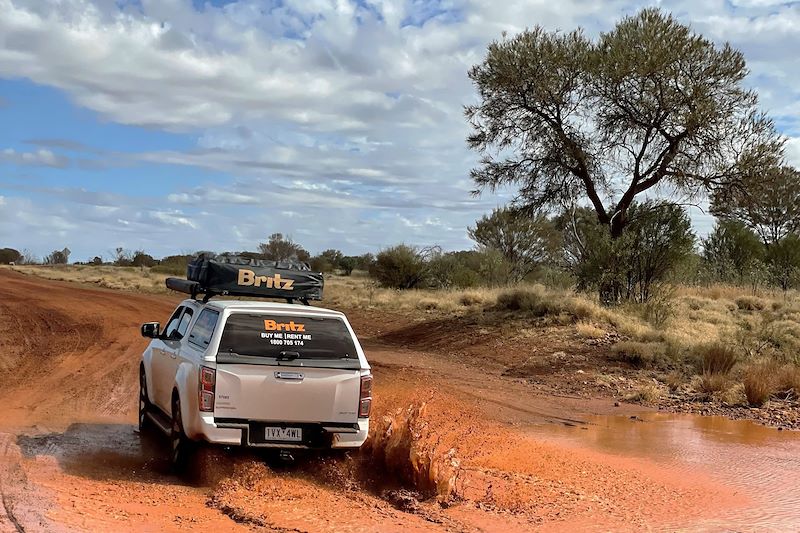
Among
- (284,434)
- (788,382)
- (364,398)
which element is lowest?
(284,434)

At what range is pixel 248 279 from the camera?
10086mm

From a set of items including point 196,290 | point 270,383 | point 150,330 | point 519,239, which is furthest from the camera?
point 519,239

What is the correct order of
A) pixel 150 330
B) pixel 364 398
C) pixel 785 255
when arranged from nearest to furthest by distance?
pixel 364 398
pixel 150 330
pixel 785 255

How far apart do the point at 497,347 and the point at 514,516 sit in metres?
12.4

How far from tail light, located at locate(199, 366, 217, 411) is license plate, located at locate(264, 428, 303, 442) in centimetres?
58

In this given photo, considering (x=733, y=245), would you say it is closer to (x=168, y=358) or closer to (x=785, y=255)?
(x=785, y=255)

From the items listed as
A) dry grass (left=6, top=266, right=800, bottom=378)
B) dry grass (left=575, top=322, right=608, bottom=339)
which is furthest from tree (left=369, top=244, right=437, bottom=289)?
dry grass (left=575, top=322, right=608, bottom=339)

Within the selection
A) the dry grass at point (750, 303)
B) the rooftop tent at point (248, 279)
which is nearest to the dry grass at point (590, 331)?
the dry grass at point (750, 303)

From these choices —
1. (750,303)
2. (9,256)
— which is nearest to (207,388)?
(750,303)

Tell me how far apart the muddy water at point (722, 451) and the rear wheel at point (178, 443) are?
457 centimetres

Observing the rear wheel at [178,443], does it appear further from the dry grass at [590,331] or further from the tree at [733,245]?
the tree at [733,245]

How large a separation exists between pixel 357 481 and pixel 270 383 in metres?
1.28

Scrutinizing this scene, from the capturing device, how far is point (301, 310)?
8445 millimetres

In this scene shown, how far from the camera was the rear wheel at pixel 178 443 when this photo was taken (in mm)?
8023
